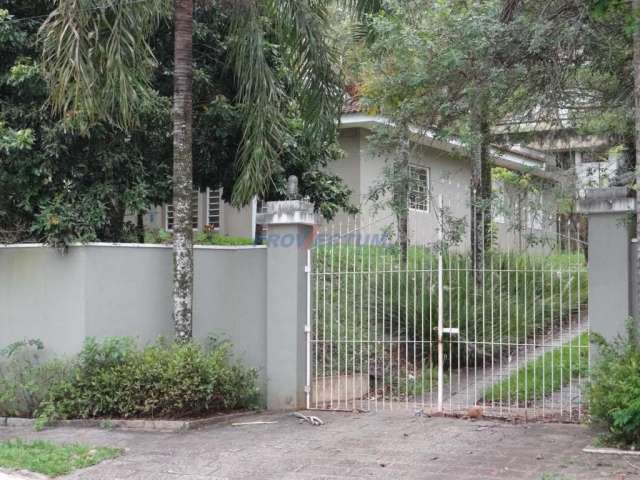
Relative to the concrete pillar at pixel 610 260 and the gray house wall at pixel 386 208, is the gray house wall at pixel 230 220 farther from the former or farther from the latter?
the concrete pillar at pixel 610 260

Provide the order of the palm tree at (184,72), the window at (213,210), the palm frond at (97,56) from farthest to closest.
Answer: the window at (213,210)
the palm tree at (184,72)
the palm frond at (97,56)

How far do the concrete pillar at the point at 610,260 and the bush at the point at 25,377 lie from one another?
653 cm

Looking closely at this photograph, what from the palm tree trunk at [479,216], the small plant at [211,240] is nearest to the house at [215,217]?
the small plant at [211,240]

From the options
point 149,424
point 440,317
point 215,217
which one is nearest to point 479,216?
point 440,317

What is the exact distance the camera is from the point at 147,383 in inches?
365

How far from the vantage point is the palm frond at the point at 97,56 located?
9320mm

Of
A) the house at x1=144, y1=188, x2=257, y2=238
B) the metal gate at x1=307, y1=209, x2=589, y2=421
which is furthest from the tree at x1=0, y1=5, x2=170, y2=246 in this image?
the house at x1=144, y1=188, x2=257, y2=238

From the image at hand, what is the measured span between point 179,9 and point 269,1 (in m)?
1.29

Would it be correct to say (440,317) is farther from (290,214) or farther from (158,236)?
(158,236)

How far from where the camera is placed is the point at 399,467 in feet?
23.2

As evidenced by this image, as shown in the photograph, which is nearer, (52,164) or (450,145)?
(52,164)

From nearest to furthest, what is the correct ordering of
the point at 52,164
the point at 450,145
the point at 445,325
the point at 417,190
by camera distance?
the point at 417,190 < the point at 445,325 < the point at 52,164 < the point at 450,145

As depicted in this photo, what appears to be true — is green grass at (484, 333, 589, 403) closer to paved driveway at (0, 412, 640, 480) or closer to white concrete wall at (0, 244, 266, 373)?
paved driveway at (0, 412, 640, 480)

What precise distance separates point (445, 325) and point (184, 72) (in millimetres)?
4726
